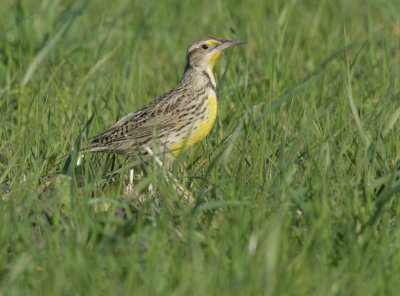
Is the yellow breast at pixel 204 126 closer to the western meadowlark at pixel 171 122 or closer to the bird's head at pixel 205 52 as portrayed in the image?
the western meadowlark at pixel 171 122

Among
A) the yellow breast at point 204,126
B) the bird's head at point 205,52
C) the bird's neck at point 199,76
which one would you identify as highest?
the bird's head at point 205,52

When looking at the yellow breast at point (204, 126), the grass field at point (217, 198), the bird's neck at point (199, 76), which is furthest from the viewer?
the bird's neck at point (199, 76)

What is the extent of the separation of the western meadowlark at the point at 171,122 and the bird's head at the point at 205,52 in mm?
82

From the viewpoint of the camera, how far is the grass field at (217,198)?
2988 millimetres

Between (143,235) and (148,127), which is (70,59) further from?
(143,235)

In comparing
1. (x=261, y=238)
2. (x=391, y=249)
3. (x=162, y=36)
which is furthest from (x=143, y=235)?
(x=162, y=36)

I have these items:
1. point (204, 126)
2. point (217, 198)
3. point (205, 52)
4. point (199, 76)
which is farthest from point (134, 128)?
point (217, 198)

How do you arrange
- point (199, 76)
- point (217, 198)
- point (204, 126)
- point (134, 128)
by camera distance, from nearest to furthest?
point (217, 198)
point (204, 126)
point (134, 128)
point (199, 76)

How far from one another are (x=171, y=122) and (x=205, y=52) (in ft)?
2.11

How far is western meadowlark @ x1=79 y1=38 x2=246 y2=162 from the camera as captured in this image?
4.87 metres

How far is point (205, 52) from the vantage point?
535 cm

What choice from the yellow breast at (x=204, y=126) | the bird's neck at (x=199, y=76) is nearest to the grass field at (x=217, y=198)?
Answer: the yellow breast at (x=204, y=126)

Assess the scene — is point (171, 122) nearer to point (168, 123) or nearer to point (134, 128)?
point (168, 123)

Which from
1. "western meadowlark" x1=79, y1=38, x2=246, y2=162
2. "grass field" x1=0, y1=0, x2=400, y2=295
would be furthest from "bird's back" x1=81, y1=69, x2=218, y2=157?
"grass field" x1=0, y1=0, x2=400, y2=295
